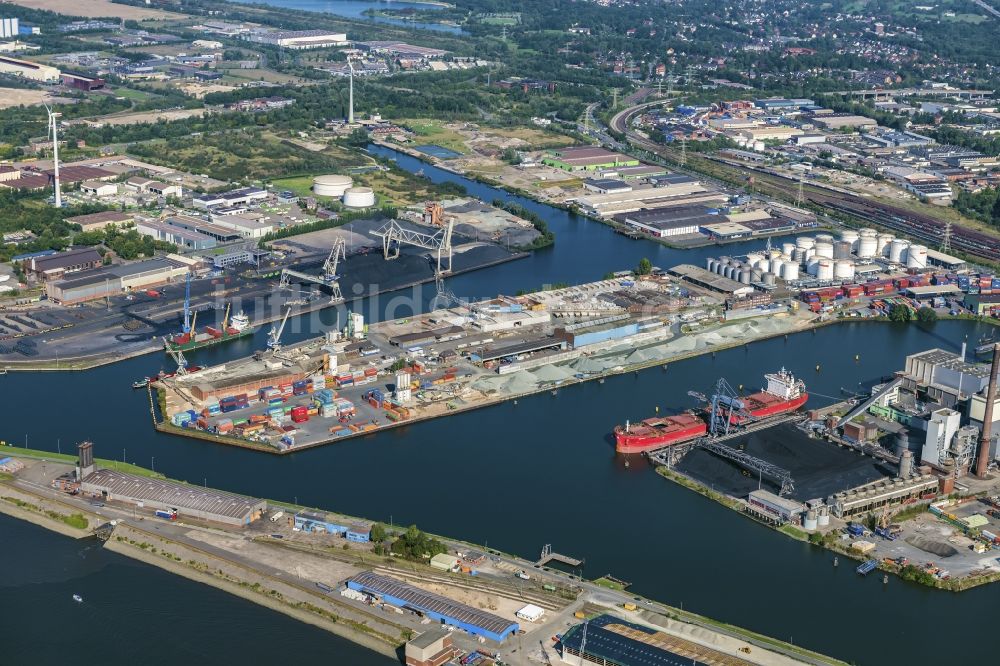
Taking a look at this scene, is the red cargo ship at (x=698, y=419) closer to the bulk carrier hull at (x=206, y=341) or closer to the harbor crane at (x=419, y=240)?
the bulk carrier hull at (x=206, y=341)

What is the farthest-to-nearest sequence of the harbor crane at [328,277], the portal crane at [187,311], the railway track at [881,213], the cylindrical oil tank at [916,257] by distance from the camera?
the railway track at [881,213], the cylindrical oil tank at [916,257], the harbor crane at [328,277], the portal crane at [187,311]

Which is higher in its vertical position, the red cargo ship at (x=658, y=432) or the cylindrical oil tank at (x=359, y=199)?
the cylindrical oil tank at (x=359, y=199)

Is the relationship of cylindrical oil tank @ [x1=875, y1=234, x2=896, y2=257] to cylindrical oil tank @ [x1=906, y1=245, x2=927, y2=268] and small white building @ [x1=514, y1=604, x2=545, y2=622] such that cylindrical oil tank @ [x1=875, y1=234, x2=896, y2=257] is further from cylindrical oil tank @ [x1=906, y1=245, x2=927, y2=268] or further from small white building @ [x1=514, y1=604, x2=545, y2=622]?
small white building @ [x1=514, y1=604, x2=545, y2=622]

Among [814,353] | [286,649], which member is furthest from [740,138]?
[286,649]

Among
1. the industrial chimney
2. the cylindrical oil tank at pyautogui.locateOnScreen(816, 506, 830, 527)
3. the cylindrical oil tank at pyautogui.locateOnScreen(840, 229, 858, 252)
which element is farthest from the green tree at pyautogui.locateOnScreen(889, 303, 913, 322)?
the cylindrical oil tank at pyautogui.locateOnScreen(816, 506, 830, 527)

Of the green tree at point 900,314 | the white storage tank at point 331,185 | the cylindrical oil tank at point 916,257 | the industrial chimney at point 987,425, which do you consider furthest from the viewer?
the white storage tank at point 331,185

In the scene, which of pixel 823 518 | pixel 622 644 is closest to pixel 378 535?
pixel 622 644

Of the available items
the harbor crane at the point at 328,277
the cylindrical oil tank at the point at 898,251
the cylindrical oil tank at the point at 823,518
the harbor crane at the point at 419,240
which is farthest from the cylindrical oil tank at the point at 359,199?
the cylindrical oil tank at the point at 823,518
